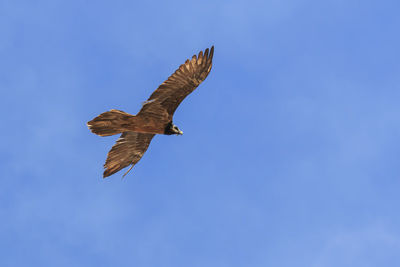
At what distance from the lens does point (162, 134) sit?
19672 mm

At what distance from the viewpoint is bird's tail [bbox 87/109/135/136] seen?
17828 mm

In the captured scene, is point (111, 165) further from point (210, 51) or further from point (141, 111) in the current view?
point (210, 51)

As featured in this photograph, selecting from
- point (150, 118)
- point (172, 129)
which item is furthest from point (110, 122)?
point (172, 129)

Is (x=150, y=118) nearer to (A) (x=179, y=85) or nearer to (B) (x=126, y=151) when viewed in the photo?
(A) (x=179, y=85)

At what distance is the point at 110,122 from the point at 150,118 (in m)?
1.28

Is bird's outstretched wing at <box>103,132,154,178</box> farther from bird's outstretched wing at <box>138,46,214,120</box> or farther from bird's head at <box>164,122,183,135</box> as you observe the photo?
bird's outstretched wing at <box>138,46,214,120</box>

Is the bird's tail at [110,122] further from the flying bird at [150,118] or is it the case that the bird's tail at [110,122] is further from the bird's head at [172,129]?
the bird's head at [172,129]

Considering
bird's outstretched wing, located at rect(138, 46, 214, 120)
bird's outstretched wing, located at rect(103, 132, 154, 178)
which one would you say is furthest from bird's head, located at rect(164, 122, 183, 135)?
bird's outstretched wing, located at rect(103, 132, 154, 178)

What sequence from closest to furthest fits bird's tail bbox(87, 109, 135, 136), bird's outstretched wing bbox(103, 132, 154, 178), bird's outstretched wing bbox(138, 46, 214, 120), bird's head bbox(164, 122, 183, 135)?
bird's outstretched wing bbox(138, 46, 214, 120) < bird's tail bbox(87, 109, 135, 136) < bird's head bbox(164, 122, 183, 135) < bird's outstretched wing bbox(103, 132, 154, 178)

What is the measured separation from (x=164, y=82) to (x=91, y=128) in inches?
99.2

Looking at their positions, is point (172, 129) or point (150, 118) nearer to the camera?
point (150, 118)

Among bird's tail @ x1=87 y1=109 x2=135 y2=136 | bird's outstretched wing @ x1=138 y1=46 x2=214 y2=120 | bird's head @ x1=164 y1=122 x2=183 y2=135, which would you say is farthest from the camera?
bird's head @ x1=164 y1=122 x2=183 y2=135

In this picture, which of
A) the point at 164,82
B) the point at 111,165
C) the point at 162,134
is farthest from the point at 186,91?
the point at 111,165

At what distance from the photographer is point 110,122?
18.1m
